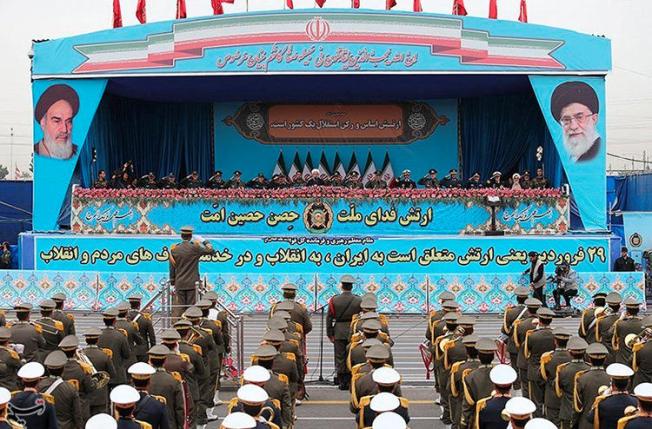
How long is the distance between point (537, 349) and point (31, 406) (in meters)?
5.31

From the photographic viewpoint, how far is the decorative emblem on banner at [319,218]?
2311 centimetres

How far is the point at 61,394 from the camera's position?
7848mm

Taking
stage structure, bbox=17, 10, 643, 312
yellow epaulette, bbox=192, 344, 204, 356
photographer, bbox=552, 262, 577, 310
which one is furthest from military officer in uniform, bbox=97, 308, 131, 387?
photographer, bbox=552, 262, 577, 310

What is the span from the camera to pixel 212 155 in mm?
Result: 28844

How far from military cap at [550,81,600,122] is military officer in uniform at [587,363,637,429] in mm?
17076

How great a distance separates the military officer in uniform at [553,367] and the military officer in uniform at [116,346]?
14.1 feet

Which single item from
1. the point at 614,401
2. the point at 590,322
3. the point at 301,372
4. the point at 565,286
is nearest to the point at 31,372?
the point at 301,372

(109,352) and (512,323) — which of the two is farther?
(512,323)

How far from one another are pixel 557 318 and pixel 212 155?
501 inches

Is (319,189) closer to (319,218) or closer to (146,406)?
(319,218)

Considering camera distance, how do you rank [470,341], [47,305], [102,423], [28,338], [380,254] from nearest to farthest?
[102,423], [470,341], [28,338], [47,305], [380,254]

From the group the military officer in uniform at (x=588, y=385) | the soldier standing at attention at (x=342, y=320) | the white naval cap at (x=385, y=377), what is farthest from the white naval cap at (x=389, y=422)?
the soldier standing at attention at (x=342, y=320)

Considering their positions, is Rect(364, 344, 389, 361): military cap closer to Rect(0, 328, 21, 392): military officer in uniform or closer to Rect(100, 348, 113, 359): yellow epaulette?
Rect(100, 348, 113, 359): yellow epaulette

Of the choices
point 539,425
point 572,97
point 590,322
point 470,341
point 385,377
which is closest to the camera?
point 539,425
